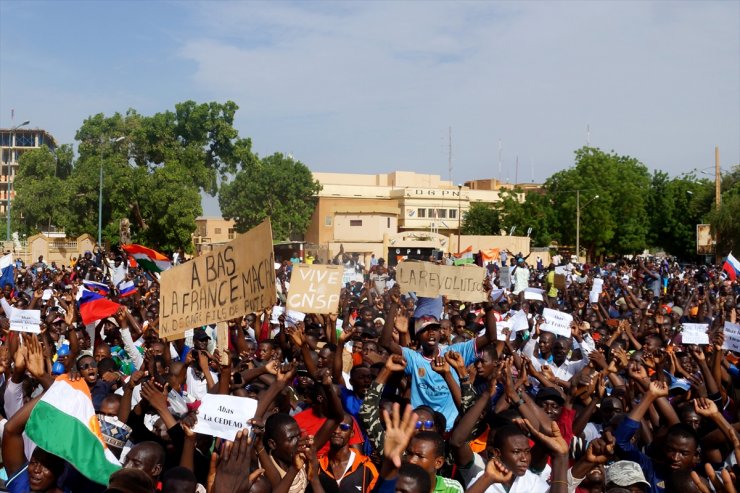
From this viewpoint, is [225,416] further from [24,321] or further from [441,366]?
[24,321]

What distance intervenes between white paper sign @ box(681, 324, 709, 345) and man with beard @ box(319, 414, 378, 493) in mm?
4463

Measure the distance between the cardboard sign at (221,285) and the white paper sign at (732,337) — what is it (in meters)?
4.21

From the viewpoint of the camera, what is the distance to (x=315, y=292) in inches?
354

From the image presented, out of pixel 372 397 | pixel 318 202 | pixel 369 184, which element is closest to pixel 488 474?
pixel 372 397

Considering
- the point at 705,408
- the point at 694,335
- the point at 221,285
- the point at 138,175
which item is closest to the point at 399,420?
the point at 705,408

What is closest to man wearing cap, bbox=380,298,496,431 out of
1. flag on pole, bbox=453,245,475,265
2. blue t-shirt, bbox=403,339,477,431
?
blue t-shirt, bbox=403,339,477,431

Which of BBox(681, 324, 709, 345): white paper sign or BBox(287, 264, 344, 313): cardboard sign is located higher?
BBox(287, 264, 344, 313): cardboard sign

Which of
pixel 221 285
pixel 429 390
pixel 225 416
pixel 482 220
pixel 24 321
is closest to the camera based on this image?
pixel 225 416

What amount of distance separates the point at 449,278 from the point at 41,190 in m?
36.6

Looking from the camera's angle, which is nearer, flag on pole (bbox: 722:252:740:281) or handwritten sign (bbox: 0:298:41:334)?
handwritten sign (bbox: 0:298:41:334)

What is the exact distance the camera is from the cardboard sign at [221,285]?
5848 millimetres

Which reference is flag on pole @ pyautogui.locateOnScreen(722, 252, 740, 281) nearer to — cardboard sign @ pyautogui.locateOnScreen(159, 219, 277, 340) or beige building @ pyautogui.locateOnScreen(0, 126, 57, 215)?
cardboard sign @ pyautogui.locateOnScreen(159, 219, 277, 340)

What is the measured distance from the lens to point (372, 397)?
5047mm

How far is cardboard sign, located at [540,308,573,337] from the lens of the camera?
8539 millimetres
